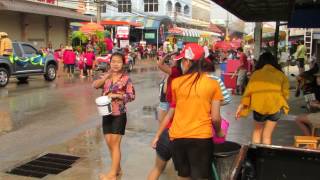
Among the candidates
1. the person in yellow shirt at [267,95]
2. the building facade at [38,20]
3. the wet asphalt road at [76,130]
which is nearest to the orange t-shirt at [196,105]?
the wet asphalt road at [76,130]

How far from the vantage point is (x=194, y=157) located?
13.1ft

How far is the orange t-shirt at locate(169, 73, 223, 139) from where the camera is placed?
13.1 ft

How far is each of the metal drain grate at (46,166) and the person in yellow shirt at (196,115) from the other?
2.92 metres

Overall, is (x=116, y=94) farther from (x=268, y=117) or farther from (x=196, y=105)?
(x=268, y=117)

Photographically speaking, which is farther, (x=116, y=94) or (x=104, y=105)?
(x=116, y=94)

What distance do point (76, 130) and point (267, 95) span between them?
425cm

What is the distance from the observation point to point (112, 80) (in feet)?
19.1

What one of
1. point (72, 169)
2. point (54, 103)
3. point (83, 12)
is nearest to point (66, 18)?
point (83, 12)

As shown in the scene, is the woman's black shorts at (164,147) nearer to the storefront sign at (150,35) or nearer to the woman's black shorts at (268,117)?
the woman's black shorts at (268,117)

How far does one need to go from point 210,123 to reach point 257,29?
505 inches

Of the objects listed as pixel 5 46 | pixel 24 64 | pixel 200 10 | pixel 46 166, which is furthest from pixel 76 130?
pixel 200 10

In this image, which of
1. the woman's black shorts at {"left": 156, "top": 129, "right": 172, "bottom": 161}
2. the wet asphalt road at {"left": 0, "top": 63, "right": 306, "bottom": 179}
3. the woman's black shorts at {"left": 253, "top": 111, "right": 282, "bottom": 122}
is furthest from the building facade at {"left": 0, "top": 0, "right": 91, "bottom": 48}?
the woman's black shorts at {"left": 156, "top": 129, "right": 172, "bottom": 161}

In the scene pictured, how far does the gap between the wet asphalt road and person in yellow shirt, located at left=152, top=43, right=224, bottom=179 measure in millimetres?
2095

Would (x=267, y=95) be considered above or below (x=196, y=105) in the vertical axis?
below
